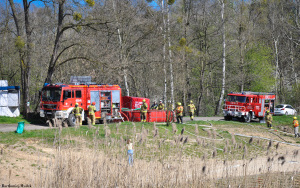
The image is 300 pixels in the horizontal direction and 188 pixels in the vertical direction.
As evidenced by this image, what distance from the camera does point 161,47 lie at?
33.3 meters

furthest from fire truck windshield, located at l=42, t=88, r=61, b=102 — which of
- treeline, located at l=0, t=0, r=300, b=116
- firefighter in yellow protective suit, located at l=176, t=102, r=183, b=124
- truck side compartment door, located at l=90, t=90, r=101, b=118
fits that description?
firefighter in yellow protective suit, located at l=176, t=102, r=183, b=124

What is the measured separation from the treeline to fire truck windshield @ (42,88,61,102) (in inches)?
131

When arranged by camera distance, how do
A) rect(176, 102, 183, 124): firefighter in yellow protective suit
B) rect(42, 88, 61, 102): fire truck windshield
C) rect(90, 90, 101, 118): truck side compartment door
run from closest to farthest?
rect(42, 88, 61, 102): fire truck windshield, rect(176, 102, 183, 124): firefighter in yellow protective suit, rect(90, 90, 101, 118): truck side compartment door

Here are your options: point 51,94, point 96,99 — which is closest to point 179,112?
point 96,99

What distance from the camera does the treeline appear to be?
1085 inches

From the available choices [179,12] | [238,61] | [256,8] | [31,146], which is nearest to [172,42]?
[179,12]

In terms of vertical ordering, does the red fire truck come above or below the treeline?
below

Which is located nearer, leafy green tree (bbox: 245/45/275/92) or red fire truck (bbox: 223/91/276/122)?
red fire truck (bbox: 223/91/276/122)

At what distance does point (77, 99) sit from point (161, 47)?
1364 cm

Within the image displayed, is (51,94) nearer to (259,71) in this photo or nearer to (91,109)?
(91,109)

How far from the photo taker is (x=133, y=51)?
3425 centimetres

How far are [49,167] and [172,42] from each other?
2915 cm

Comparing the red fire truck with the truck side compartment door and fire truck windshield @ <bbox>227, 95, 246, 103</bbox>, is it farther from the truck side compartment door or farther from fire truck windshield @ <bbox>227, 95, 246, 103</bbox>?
the truck side compartment door

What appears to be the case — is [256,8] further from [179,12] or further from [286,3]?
[179,12]
